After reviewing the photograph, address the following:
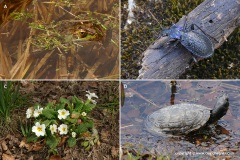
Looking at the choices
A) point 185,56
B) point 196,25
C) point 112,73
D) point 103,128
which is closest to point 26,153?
point 103,128

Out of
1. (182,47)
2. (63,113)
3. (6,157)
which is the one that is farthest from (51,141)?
(182,47)

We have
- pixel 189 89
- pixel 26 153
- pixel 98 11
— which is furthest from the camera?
pixel 98 11

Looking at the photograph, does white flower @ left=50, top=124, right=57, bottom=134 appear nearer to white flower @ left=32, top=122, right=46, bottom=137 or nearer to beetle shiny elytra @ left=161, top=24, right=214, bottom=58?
white flower @ left=32, top=122, right=46, bottom=137

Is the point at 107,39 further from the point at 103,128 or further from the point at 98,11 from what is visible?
the point at 103,128

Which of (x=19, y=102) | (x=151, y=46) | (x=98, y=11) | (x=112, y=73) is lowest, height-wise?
(x=19, y=102)

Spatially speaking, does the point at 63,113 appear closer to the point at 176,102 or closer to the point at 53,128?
the point at 53,128

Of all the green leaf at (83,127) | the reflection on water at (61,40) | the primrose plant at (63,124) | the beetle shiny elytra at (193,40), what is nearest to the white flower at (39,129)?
the primrose plant at (63,124)

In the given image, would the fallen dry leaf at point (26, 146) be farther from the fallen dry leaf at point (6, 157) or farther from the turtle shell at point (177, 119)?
the turtle shell at point (177, 119)
